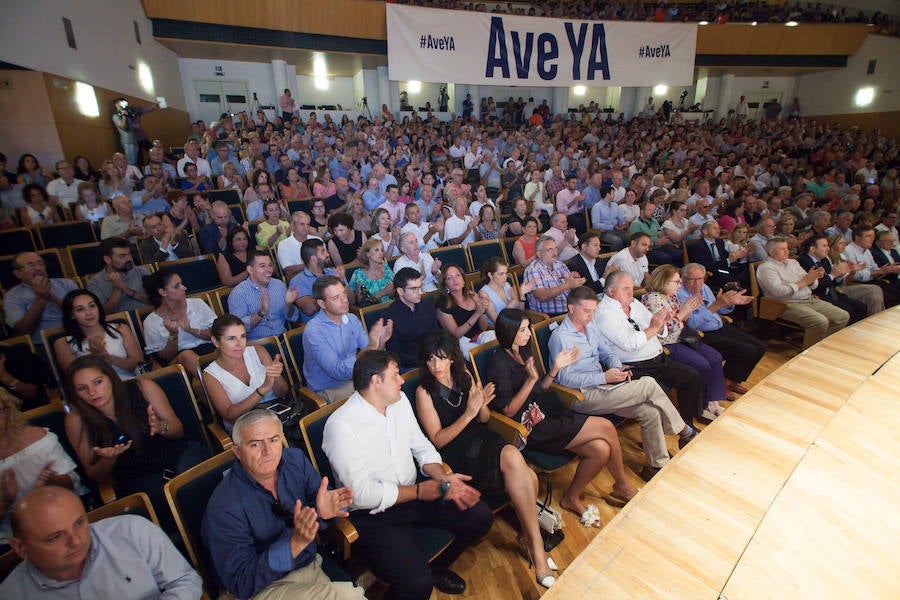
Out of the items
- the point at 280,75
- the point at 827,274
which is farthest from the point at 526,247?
the point at 280,75

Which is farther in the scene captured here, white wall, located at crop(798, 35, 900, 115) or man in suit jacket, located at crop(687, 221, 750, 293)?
white wall, located at crop(798, 35, 900, 115)

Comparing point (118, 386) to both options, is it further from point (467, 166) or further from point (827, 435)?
point (467, 166)

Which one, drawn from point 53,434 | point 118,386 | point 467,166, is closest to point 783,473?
point 118,386

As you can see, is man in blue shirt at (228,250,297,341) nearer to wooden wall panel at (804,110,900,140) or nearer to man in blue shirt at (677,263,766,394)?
man in blue shirt at (677,263,766,394)

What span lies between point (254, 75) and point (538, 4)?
9611 millimetres

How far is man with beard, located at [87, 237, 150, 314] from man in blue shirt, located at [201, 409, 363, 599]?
2468mm

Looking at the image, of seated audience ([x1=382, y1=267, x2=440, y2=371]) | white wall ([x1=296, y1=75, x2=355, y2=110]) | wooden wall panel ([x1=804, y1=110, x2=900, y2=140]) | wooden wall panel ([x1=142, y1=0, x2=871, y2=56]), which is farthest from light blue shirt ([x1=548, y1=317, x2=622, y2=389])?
wooden wall panel ([x1=804, y1=110, x2=900, y2=140])

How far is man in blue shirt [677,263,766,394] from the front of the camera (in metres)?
3.32

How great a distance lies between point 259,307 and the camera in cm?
313

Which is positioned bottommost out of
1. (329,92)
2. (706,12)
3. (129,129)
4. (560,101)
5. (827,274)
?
(827,274)

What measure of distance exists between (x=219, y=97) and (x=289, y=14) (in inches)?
158

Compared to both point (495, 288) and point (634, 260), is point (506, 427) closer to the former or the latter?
point (495, 288)

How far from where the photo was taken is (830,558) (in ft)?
4.49

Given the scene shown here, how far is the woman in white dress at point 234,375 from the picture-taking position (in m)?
2.16
